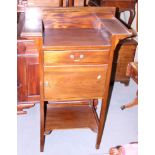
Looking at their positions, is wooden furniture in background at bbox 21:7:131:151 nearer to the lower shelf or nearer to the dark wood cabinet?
the lower shelf

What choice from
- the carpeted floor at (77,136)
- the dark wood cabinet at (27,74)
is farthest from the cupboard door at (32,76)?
the carpeted floor at (77,136)

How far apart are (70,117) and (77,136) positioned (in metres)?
0.19

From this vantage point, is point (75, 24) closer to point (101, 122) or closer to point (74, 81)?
point (74, 81)

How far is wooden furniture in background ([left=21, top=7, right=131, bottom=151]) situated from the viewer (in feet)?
4.90

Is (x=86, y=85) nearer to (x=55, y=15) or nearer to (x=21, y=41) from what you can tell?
(x=55, y=15)

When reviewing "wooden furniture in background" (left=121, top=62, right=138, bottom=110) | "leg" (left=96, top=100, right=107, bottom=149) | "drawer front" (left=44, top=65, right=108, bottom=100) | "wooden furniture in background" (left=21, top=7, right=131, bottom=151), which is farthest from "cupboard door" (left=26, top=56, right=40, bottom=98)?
"wooden furniture in background" (left=121, top=62, right=138, bottom=110)

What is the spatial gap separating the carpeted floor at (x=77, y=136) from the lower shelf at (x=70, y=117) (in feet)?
0.55

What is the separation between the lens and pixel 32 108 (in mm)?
2342

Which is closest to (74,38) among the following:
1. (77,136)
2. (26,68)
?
(26,68)

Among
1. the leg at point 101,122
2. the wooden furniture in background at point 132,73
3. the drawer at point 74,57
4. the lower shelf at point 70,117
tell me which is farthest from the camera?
the wooden furniture in background at point 132,73

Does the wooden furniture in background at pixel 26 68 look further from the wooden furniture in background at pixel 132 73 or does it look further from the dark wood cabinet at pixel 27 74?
the wooden furniture in background at pixel 132 73

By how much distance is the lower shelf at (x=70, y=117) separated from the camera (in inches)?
74.4

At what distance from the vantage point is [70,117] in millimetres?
1976
